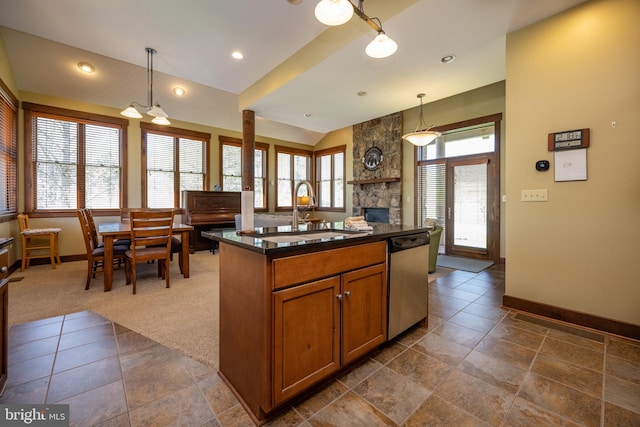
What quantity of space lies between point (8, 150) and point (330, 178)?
6.87m

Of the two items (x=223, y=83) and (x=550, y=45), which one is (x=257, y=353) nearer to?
(x=550, y=45)

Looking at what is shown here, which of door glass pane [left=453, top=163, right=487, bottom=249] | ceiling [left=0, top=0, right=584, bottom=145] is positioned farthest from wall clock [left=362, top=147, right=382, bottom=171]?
door glass pane [left=453, top=163, right=487, bottom=249]

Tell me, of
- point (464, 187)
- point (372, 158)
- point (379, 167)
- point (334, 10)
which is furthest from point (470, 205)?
point (334, 10)

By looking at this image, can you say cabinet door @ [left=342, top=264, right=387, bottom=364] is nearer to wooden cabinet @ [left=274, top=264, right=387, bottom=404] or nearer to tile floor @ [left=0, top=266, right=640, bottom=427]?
wooden cabinet @ [left=274, top=264, right=387, bottom=404]

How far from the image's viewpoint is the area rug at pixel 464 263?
4571 mm

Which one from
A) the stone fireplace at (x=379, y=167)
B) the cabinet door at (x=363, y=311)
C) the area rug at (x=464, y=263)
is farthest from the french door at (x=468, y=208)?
the cabinet door at (x=363, y=311)

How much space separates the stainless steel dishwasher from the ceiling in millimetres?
2215

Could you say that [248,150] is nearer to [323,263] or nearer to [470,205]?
[323,263]

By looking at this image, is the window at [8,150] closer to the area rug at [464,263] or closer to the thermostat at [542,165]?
the thermostat at [542,165]

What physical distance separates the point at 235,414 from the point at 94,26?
4.53 m

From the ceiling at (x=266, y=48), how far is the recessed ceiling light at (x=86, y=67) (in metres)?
0.08

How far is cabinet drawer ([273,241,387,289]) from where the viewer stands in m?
1.35

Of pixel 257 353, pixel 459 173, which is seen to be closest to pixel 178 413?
pixel 257 353

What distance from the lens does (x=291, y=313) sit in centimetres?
140
